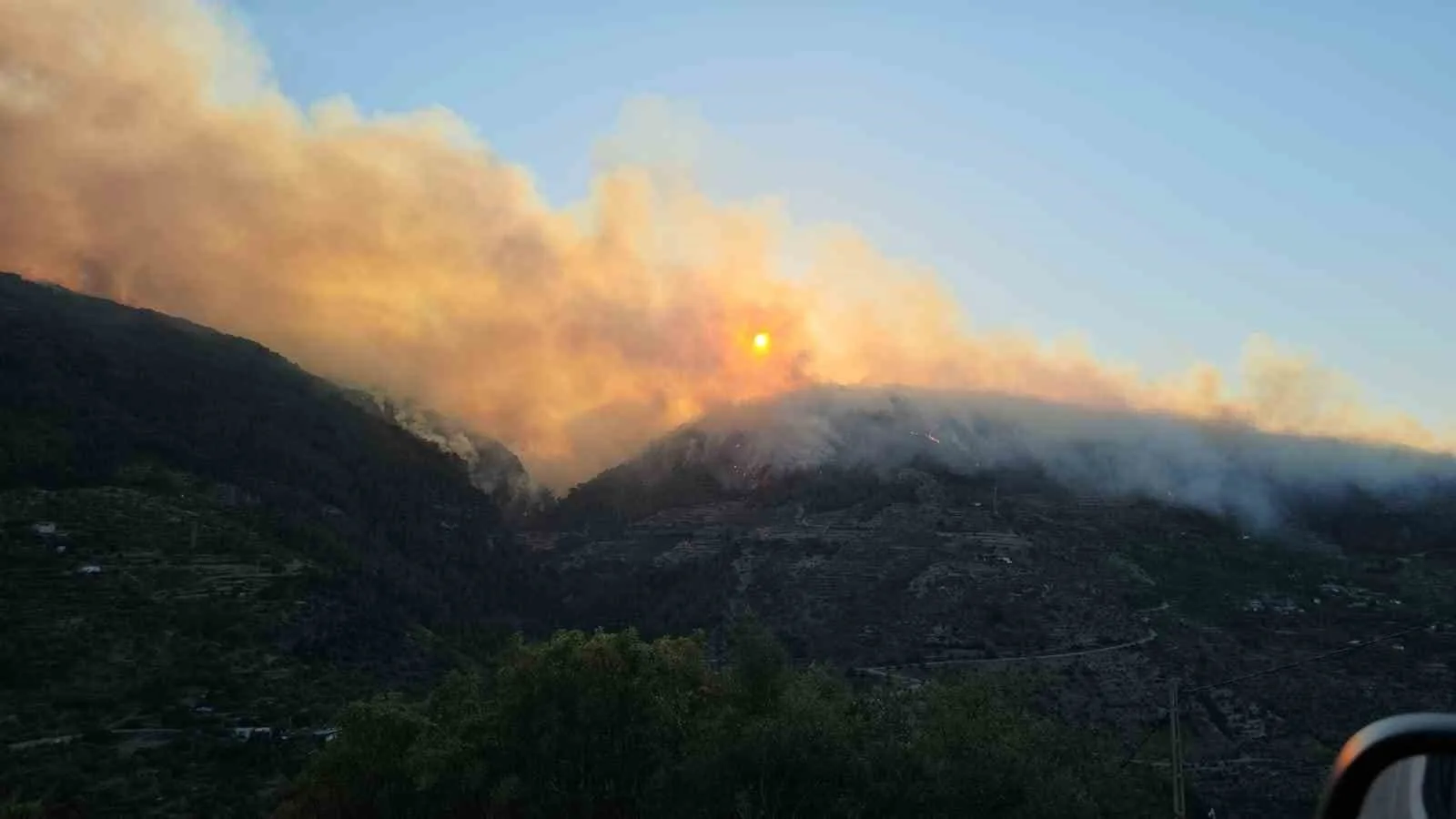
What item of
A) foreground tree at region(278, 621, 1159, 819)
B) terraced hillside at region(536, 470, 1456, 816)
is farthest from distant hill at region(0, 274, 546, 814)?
terraced hillside at region(536, 470, 1456, 816)

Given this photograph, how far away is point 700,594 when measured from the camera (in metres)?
128

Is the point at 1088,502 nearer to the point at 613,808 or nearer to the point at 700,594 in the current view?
the point at 700,594

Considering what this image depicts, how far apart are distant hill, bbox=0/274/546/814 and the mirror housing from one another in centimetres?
6536

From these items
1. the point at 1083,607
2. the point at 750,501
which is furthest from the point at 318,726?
the point at 750,501

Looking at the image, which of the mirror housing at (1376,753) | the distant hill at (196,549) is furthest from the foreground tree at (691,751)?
the mirror housing at (1376,753)

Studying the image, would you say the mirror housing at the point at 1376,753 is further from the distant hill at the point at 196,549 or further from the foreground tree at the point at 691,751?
the distant hill at the point at 196,549

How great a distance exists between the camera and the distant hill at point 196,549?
231ft

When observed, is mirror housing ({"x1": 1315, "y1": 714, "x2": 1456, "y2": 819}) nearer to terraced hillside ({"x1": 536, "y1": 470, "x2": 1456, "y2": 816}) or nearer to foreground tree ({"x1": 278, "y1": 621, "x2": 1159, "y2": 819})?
foreground tree ({"x1": 278, "y1": 621, "x2": 1159, "y2": 819})

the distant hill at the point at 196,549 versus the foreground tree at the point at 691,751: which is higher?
the distant hill at the point at 196,549

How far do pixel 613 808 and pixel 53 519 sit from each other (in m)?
61.5

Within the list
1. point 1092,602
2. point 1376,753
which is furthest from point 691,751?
point 1092,602

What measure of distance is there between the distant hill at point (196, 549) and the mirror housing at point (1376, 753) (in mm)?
65365

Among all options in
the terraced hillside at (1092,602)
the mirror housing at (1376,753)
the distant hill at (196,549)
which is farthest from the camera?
the terraced hillside at (1092,602)

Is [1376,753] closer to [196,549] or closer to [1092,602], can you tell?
[196,549]
